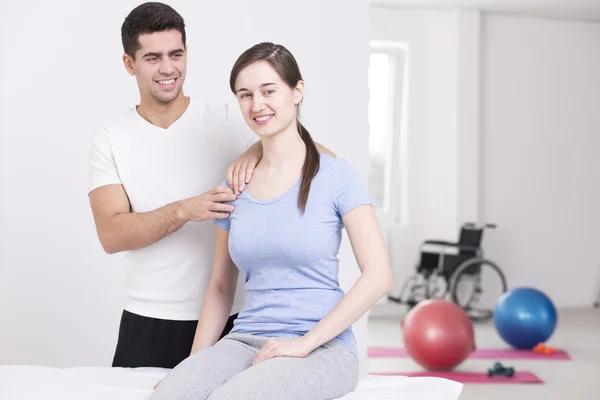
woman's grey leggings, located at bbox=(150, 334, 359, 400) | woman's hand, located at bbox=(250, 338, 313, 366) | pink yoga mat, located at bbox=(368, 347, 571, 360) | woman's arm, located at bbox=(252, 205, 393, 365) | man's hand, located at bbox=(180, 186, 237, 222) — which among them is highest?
man's hand, located at bbox=(180, 186, 237, 222)

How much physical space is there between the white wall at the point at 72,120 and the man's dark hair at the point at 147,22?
2.76ft

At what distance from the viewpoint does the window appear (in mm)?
7465

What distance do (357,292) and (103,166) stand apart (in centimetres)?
84

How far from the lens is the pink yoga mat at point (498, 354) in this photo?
17.5 ft

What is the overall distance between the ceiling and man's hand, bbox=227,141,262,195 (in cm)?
547

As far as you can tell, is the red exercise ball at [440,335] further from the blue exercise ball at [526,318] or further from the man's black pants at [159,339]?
the man's black pants at [159,339]

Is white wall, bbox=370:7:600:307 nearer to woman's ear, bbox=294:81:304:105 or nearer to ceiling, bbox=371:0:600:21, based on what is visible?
ceiling, bbox=371:0:600:21

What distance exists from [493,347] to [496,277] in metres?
1.95

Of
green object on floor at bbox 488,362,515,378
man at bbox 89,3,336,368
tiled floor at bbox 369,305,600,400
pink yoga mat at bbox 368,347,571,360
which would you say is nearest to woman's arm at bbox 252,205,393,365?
man at bbox 89,3,336,368

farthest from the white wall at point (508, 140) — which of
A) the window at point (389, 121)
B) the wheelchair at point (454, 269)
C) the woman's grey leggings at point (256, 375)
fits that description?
the woman's grey leggings at point (256, 375)

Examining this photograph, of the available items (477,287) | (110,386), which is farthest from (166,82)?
(477,287)

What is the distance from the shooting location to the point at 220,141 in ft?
7.48

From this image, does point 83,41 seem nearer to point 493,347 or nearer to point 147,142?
point 147,142

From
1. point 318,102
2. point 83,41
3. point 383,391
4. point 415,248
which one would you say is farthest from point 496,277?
point 383,391
